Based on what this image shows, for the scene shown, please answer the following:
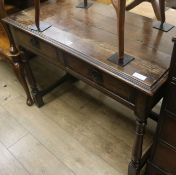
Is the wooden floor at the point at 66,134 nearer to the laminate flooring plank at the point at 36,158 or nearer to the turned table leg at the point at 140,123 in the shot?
the laminate flooring plank at the point at 36,158

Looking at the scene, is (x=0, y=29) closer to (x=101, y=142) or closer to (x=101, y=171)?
(x=101, y=142)

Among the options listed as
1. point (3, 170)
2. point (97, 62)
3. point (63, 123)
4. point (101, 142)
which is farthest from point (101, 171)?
point (97, 62)

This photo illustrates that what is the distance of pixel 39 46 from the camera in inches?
50.1

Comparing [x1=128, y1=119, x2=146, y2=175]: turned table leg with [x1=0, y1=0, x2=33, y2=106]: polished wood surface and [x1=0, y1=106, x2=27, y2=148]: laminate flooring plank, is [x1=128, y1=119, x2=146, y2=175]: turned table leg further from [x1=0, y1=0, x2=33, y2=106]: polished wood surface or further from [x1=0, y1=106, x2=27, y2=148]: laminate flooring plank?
[x1=0, y1=0, x2=33, y2=106]: polished wood surface

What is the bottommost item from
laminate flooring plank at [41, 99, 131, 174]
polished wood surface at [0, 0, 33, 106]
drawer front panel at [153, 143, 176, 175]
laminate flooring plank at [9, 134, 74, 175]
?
laminate flooring plank at [9, 134, 74, 175]

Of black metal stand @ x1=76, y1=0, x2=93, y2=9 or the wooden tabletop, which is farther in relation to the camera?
black metal stand @ x1=76, y1=0, x2=93, y2=9

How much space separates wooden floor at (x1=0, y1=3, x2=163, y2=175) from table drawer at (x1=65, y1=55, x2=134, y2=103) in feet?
1.88

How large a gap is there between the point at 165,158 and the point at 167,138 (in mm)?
132

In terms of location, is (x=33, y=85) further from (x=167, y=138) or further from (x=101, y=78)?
(x=167, y=138)

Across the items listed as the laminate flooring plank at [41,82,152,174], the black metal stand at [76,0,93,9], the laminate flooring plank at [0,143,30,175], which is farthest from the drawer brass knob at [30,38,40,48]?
the laminate flooring plank at [0,143,30,175]

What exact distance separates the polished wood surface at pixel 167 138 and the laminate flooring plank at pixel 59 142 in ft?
1.03

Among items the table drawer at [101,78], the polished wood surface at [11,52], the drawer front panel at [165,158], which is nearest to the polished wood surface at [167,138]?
the drawer front panel at [165,158]

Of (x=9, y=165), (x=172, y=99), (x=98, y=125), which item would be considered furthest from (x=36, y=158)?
(x=172, y=99)

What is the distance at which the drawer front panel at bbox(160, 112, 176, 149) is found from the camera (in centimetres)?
89
